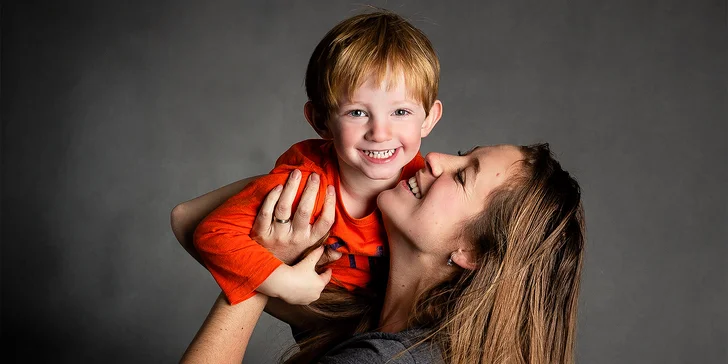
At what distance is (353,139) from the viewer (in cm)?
208

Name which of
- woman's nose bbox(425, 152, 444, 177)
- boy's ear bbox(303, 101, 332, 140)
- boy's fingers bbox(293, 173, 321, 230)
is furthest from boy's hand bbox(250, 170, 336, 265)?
woman's nose bbox(425, 152, 444, 177)

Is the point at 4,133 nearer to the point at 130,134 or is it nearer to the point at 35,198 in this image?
the point at 35,198

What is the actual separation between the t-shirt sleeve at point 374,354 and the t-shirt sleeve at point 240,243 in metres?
0.27

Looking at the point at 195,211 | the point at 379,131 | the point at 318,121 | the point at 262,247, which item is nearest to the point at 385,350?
the point at 262,247

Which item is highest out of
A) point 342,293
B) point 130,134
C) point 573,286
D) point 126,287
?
point 130,134

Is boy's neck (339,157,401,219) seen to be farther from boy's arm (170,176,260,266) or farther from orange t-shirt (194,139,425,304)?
boy's arm (170,176,260,266)

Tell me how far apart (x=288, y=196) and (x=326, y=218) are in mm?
114

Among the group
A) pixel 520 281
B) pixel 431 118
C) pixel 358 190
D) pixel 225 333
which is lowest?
pixel 225 333

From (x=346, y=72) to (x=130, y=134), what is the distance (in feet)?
6.58

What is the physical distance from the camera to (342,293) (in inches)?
94.3

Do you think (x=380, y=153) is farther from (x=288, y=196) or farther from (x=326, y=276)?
(x=326, y=276)

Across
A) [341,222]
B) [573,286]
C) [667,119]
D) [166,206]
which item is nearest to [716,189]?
[667,119]

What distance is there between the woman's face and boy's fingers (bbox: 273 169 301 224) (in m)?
0.22

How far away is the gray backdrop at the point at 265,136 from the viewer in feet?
11.7
